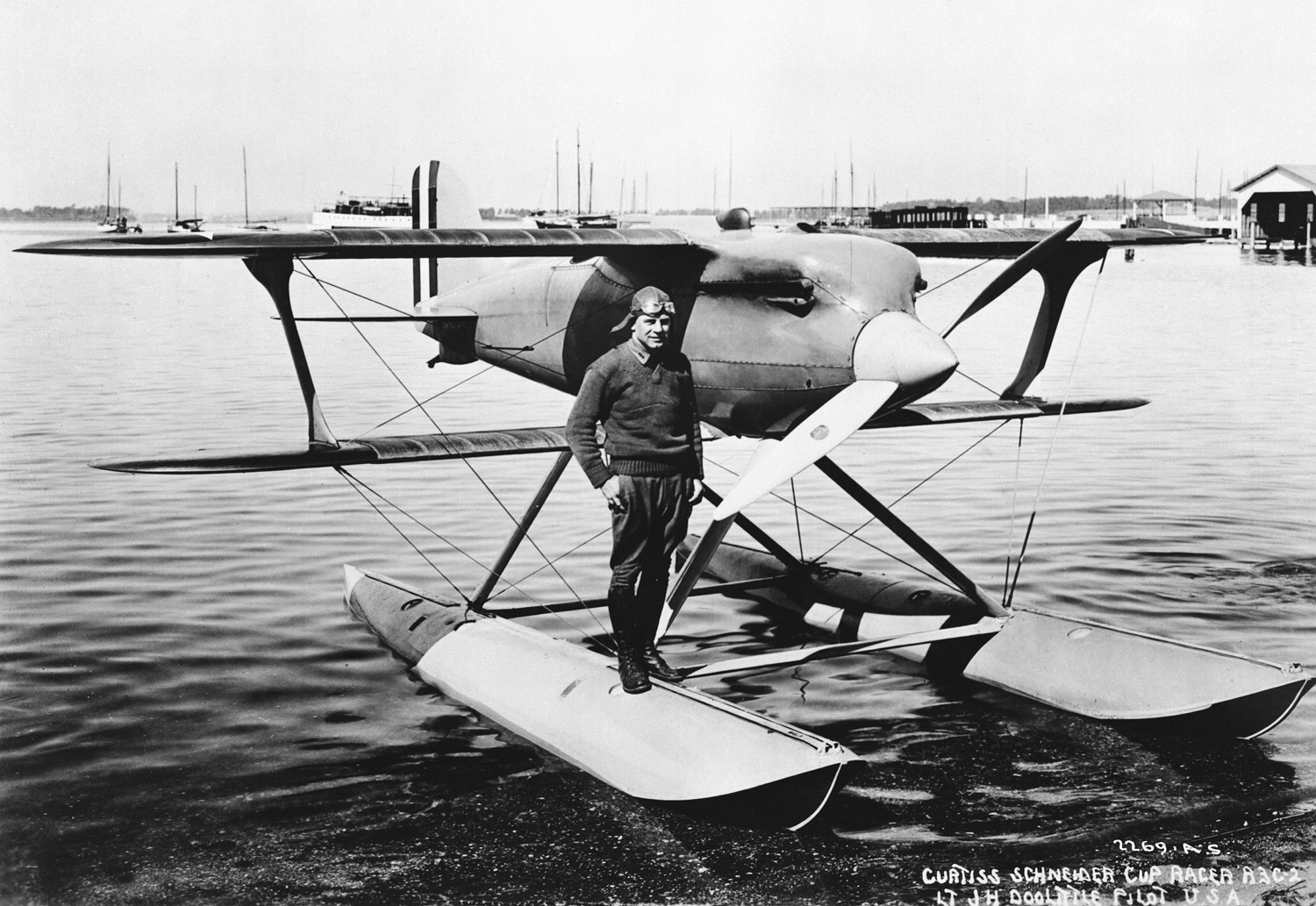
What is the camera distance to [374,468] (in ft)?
61.0

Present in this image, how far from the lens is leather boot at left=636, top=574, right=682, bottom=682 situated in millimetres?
7352

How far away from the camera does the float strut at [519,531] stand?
9180 mm

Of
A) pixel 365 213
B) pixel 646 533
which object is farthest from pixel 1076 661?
pixel 365 213

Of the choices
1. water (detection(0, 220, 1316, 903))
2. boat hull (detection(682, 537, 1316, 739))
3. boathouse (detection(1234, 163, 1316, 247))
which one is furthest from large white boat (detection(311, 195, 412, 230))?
boat hull (detection(682, 537, 1316, 739))

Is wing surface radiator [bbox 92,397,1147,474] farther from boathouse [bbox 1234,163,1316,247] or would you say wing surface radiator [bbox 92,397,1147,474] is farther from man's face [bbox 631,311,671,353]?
boathouse [bbox 1234,163,1316,247]

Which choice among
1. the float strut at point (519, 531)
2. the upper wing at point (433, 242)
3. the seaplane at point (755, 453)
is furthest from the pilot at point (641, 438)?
the float strut at point (519, 531)

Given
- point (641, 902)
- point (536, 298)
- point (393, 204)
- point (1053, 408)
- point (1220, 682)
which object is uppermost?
point (393, 204)

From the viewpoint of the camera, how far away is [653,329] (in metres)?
7.02

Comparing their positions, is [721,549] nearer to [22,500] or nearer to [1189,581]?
[1189,581]

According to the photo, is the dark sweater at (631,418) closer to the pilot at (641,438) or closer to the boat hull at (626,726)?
the pilot at (641,438)

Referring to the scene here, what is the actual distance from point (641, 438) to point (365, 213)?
3824 inches

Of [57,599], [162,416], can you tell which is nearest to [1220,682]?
[57,599]

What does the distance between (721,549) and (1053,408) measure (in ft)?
10.9

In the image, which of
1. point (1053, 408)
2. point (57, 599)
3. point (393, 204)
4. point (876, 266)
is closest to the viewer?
point (876, 266)
